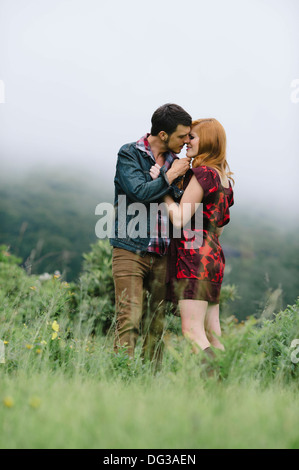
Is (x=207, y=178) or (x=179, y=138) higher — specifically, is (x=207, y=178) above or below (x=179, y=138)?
below

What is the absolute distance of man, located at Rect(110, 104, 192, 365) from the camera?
10.0ft

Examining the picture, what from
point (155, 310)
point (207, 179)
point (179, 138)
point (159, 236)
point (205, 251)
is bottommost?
point (155, 310)

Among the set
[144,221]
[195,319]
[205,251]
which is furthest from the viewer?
[144,221]

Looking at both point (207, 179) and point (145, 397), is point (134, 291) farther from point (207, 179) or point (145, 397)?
point (145, 397)

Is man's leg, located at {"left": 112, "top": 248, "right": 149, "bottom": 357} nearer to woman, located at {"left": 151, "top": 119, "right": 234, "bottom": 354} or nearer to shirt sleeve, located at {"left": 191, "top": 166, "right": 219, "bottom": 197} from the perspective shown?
woman, located at {"left": 151, "top": 119, "right": 234, "bottom": 354}

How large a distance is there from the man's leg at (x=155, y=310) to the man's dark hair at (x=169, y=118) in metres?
0.93

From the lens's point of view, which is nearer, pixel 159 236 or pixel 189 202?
pixel 189 202

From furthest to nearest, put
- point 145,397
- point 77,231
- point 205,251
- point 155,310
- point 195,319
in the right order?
1. point 77,231
2. point 155,310
3. point 205,251
4. point 195,319
5. point 145,397

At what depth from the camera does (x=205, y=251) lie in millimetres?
2877

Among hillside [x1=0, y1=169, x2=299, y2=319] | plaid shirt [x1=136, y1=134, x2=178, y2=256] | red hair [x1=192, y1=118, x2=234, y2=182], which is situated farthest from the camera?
hillside [x1=0, y1=169, x2=299, y2=319]

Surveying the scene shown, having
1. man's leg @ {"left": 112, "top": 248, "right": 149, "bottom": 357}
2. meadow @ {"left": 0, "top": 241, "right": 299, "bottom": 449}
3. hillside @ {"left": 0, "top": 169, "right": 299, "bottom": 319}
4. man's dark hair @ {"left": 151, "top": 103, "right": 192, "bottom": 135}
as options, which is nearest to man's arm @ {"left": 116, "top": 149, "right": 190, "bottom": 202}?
man's dark hair @ {"left": 151, "top": 103, "right": 192, "bottom": 135}

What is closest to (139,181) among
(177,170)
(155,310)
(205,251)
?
(177,170)

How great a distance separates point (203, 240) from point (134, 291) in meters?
0.61

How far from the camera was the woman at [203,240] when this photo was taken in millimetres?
2793
